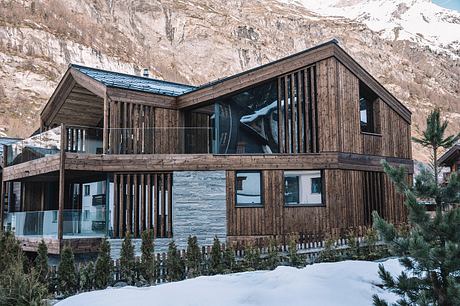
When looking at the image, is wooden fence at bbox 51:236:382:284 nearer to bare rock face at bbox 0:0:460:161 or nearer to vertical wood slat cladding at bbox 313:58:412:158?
vertical wood slat cladding at bbox 313:58:412:158

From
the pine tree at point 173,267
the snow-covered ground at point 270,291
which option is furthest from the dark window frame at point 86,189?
the snow-covered ground at point 270,291

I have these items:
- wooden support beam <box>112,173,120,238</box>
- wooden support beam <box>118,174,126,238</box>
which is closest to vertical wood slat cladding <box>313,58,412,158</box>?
wooden support beam <box>118,174,126,238</box>

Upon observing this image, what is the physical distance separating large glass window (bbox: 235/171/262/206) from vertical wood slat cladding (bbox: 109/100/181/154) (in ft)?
8.72

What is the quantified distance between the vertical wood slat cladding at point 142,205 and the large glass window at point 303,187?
11.9 ft

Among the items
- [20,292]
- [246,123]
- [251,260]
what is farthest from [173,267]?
[246,123]

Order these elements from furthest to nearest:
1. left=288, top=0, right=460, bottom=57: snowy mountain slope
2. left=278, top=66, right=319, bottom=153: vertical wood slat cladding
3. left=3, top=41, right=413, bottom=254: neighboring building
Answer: left=288, top=0, right=460, bottom=57: snowy mountain slope → left=278, top=66, right=319, bottom=153: vertical wood slat cladding → left=3, top=41, right=413, bottom=254: neighboring building

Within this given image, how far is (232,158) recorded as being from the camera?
14656 millimetres

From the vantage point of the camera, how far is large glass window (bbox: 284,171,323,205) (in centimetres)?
1476

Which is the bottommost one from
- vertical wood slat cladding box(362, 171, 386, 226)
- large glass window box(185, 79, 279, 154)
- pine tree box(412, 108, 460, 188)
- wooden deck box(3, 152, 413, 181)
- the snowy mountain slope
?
vertical wood slat cladding box(362, 171, 386, 226)

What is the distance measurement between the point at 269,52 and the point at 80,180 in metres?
65.8

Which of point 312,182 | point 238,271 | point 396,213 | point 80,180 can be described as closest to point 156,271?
point 238,271

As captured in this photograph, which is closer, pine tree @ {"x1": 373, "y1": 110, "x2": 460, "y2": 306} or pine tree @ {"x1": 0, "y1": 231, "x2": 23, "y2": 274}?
pine tree @ {"x1": 373, "y1": 110, "x2": 460, "y2": 306}

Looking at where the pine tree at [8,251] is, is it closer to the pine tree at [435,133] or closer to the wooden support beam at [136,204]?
the wooden support beam at [136,204]

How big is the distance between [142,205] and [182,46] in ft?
195
